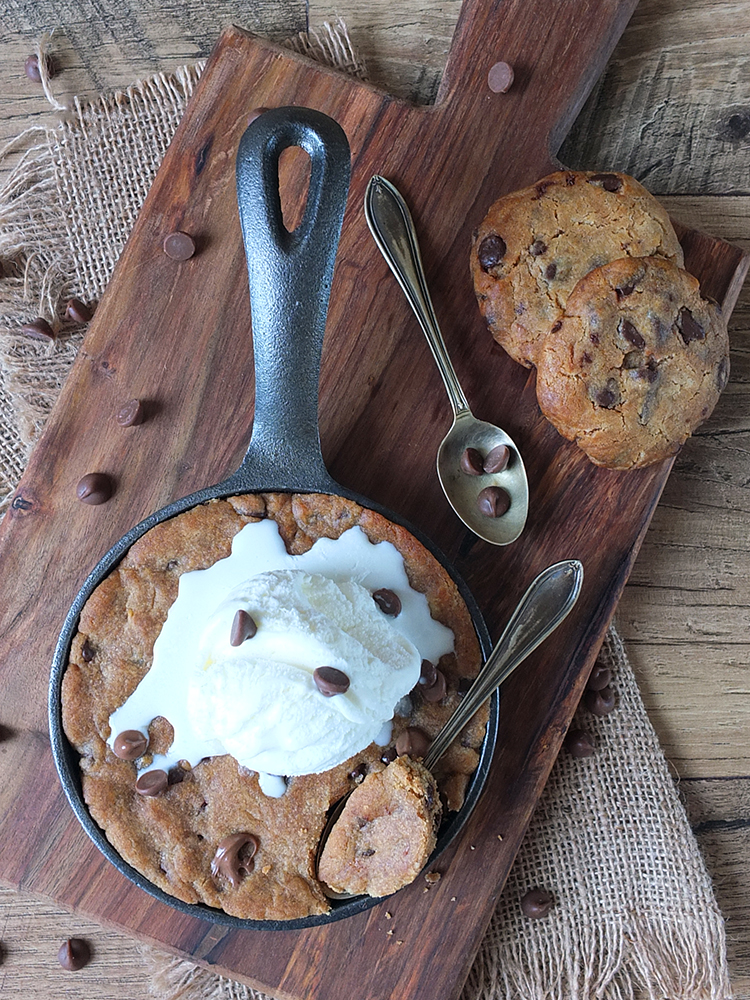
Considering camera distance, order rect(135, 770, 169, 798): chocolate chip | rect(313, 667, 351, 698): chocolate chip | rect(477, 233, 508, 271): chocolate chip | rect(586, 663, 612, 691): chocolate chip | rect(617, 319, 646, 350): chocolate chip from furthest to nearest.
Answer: rect(586, 663, 612, 691): chocolate chip, rect(477, 233, 508, 271): chocolate chip, rect(617, 319, 646, 350): chocolate chip, rect(135, 770, 169, 798): chocolate chip, rect(313, 667, 351, 698): chocolate chip

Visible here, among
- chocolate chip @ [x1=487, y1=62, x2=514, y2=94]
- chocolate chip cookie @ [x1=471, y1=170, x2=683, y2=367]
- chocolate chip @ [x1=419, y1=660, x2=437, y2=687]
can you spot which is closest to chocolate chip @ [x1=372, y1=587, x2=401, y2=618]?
chocolate chip @ [x1=419, y1=660, x2=437, y2=687]

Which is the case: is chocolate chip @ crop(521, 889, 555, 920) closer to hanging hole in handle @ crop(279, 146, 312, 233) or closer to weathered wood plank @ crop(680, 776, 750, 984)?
weathered wood plank @ crop(680, 776, 750, 984)

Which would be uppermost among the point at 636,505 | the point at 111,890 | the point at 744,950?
the point at 636,505

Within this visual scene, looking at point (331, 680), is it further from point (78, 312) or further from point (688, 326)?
point (78, 312)

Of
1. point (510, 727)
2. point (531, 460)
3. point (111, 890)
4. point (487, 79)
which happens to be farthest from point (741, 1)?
point (111, 890)

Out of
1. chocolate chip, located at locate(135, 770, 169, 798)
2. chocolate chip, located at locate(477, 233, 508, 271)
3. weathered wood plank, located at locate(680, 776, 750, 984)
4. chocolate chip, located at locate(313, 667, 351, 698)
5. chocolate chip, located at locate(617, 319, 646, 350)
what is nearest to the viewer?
chocolate chip, located at locate(313, 667, 351, 698)

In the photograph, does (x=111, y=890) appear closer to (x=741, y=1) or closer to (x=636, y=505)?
(x=636, y=505)
